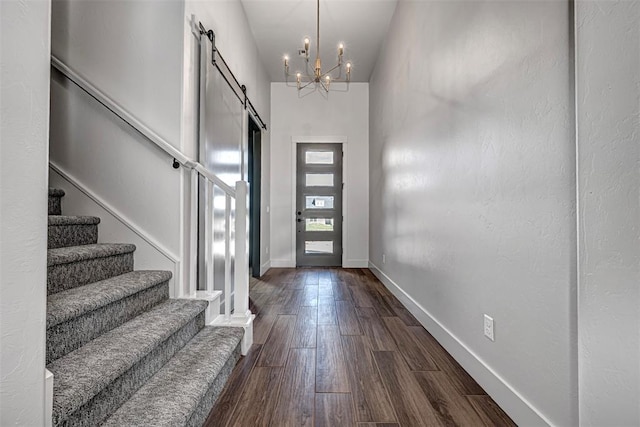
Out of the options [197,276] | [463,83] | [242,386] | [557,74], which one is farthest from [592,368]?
[197,276]

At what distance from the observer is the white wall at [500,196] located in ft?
3.98

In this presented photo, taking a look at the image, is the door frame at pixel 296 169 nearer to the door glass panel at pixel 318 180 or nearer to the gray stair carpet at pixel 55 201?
the door glass panel at pixel 318 180

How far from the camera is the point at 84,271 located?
170cm

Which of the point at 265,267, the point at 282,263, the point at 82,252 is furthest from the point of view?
the point at 282,263

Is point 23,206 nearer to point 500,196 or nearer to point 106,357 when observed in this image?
point 106,357

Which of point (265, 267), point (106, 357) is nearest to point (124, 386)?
point (106, 357)

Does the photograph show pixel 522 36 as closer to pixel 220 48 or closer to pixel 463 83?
pixel 463 83

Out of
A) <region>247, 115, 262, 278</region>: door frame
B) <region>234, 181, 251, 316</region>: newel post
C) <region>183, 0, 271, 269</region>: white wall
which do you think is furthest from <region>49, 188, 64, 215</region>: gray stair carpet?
<region>247, 115, 262, 278</region>: door frame

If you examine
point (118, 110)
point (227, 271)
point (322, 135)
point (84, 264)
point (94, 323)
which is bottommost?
point (94, 323)

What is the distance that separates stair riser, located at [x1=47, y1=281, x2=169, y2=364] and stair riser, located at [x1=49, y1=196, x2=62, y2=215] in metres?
0.80

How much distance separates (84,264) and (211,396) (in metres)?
0.89

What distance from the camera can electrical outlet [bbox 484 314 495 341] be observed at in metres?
1.69

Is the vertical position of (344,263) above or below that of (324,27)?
below

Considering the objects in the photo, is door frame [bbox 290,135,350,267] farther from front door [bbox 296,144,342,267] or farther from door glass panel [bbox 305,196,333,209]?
door glass panel [bbox 305,196,333,209]
